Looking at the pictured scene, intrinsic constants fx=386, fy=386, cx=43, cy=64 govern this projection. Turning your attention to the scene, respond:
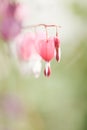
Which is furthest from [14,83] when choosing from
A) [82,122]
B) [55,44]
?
[82,122]

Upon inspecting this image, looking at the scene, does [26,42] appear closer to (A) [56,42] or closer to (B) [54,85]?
(A) [56,42]

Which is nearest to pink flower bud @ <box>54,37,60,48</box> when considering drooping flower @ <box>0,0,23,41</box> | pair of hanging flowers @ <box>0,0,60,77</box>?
pair of hanging flowers @ <box>0,0,60,77</box>

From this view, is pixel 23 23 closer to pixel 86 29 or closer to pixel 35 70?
pixel 35 70

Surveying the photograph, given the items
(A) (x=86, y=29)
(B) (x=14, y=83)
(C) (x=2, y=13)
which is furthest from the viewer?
(A) (x=86, y=29)

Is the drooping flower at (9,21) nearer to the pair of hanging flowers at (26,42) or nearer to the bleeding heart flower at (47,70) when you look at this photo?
the pair of hanging flowers at (26,42)

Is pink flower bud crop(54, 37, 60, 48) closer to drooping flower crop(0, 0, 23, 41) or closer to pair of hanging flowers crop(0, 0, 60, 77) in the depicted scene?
pair of hanging flowers crop(0, 0, 60, 77)
